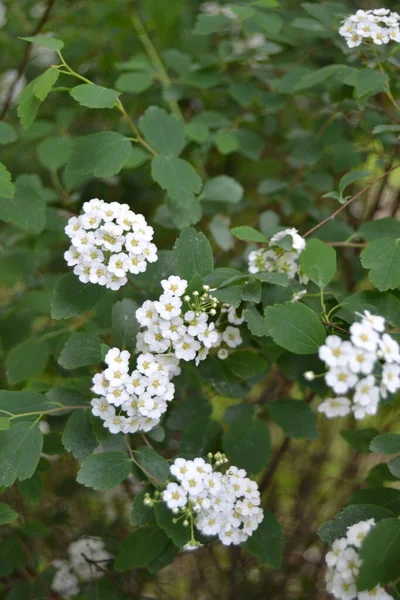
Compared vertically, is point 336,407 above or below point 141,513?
above

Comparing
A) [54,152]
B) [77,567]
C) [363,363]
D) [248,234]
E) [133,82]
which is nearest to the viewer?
Answer: [363,363]

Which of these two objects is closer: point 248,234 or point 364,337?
point 364,337

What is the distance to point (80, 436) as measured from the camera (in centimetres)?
129

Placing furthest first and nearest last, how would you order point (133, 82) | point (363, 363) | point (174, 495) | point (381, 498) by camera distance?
1. point (133, 82)
2. point (381, 498)
3. point (174, 495)
4. point (363, 363)

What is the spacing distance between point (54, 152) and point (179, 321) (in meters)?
1.08

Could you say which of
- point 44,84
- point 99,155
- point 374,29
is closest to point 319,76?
point 374,29

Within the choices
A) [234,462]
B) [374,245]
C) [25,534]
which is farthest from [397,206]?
[25,534]

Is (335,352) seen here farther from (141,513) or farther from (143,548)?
(143,548)

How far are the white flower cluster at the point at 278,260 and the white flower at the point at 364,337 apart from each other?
38cm

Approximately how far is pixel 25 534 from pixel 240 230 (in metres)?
1.03

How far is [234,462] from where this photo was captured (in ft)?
4.65

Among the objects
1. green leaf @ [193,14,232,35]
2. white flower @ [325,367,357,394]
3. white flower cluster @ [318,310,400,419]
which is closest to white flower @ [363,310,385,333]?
white flower cluster @ [318,310,400,419]

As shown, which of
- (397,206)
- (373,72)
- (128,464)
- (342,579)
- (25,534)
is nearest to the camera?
(342,579)

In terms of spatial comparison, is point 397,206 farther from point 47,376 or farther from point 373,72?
point 47,376
